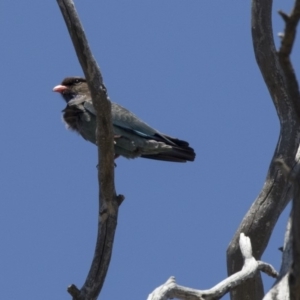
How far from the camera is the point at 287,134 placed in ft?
21.5

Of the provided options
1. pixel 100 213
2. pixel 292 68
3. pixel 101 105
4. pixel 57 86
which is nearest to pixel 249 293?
pixel 100 213

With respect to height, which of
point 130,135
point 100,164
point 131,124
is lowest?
point 100,164

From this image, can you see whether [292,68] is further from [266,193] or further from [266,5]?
[266,5]

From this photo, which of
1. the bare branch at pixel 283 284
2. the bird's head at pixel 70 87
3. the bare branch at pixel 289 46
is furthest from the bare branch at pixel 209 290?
the bird's head at pixel 70 87

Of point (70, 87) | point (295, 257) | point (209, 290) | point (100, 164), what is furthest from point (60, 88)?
point (295, 257)

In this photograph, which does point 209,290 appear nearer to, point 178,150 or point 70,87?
point 178,150

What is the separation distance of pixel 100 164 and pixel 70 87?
3.55m

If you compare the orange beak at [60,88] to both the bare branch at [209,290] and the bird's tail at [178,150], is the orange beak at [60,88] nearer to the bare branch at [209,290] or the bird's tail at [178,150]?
the bird's tail at [178,150]

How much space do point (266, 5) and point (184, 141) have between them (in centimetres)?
174

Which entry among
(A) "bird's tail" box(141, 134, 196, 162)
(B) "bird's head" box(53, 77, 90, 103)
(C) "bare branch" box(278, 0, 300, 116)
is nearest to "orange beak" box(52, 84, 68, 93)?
(B) "bird's head" box(53, 77, 90, 103)

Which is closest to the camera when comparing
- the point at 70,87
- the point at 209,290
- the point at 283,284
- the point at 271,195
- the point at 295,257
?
the point at 295,257

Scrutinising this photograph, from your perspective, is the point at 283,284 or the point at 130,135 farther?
the point at 130,135

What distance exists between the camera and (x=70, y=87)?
8945mm

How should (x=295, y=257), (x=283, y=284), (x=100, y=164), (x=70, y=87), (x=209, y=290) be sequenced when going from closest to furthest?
(x=295, y=257), (x=283, y=284), (x=209, y=290), (x=100, y=164), (x=70, y=87)
